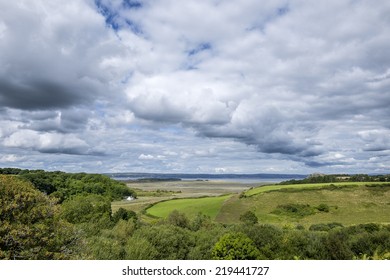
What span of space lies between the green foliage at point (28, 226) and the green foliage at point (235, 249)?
66.8 ft

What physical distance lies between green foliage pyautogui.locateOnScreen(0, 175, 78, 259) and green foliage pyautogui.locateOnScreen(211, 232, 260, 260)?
20.4 meters

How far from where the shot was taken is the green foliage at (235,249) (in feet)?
120

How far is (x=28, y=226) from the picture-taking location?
18.0m

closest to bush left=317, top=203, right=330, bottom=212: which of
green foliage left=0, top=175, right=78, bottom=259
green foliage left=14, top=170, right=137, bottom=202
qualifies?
green foliage left=14, top=170, right=137, bottom=202

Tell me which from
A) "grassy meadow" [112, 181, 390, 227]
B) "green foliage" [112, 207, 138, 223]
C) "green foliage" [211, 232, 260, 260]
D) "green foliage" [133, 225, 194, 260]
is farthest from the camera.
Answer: "grassy meadow" [112, 181, 390, 227]

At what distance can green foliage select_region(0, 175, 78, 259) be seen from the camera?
17078 millimetres

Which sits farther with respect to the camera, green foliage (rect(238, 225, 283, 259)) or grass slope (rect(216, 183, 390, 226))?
grass slope (rect(216, 183, 390, 226))

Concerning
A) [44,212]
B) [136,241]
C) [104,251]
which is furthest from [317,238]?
[44,212]

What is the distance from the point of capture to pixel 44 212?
765 inches

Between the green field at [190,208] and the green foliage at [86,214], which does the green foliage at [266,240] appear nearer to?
the green foliage at [86,214]

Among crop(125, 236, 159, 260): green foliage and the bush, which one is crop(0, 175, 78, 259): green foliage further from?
the bush

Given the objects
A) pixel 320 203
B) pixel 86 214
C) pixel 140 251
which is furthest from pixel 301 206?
pixel 140 251

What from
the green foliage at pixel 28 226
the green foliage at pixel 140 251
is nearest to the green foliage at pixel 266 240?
the green foliage at pixel 140 251

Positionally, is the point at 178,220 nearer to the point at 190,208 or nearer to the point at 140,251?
the point at 140,251
